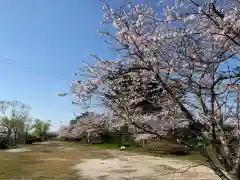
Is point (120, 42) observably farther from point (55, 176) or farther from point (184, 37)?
point (55, 176)

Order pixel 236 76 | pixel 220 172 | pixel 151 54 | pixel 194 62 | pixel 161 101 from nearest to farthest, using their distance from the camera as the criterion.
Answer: pixel 236 76, pixel 220 172, pixel 194 62, pixel 151 54, pixel 161 101

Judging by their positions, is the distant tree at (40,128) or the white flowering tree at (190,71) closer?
the white flowering tree at (190,71)

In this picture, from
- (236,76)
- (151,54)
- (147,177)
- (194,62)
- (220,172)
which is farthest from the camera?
(147,177)

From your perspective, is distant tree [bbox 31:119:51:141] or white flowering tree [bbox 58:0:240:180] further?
distant tree [bbox 31:119:51:141]

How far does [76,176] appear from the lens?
13141mm

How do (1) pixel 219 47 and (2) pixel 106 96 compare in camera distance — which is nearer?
(1) pixel 219 47

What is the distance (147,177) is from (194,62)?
10517 mm

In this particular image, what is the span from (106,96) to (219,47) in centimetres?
144

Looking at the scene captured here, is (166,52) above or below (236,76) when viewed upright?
above

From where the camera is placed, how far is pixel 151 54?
335 cm

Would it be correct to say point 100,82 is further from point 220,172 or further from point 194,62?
point 220,172

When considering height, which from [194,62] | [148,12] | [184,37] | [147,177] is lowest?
[147,177]

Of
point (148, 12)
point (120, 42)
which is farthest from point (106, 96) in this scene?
point (148, 12)

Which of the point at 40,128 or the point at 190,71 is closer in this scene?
the point at 190,71
